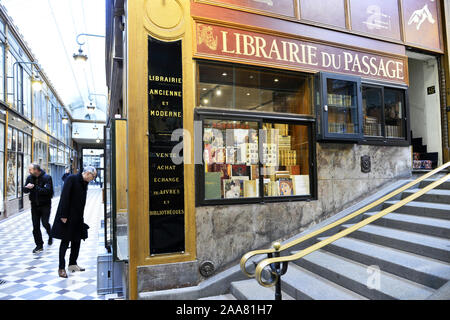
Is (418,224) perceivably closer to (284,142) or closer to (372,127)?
(284,142)

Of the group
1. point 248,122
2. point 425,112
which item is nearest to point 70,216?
point 248,122

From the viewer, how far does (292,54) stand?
16.8 feet

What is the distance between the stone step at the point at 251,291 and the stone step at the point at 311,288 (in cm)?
13

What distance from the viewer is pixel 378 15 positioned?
607 cm

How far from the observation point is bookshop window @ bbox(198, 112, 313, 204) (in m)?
4.64

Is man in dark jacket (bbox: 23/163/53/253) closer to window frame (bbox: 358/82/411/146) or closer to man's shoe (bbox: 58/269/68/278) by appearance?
man's shoe (bbox: 58/269/68/278)

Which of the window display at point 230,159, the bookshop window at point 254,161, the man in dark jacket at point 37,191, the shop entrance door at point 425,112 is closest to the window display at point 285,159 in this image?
the bookshop window at point 254,161

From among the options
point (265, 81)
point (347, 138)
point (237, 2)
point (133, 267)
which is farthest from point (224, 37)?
point (133, 267)

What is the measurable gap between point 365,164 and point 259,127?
2.24 metres

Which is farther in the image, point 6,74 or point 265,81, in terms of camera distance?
point 6,74

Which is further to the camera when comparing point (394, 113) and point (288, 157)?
point (394, 113)

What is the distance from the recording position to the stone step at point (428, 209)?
166 inches

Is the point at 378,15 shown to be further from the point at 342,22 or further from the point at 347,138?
the point at 347,138
